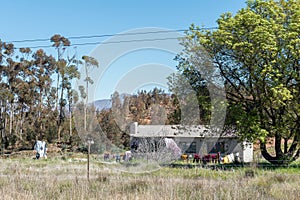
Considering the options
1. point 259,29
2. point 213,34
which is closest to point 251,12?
point 259,29

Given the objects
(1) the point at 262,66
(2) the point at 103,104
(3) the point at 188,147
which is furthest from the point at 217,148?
(1) the point at 262,66

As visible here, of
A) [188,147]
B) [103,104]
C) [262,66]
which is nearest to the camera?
[262,66]

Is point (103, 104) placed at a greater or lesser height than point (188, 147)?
greater

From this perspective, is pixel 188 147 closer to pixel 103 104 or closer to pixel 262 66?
pixel 103 104

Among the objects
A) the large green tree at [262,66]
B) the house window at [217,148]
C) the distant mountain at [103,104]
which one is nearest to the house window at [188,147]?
the house window at [217,148]

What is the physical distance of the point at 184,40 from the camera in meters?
18.7

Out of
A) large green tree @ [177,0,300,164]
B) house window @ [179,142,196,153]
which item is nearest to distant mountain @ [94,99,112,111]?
house window @ [179,142,196,153]

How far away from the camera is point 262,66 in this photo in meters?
15.9

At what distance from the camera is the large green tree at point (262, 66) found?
15.2 m

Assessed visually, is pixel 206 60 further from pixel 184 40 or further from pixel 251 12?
pixel 251 12

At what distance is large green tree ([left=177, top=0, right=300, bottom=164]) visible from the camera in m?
15.2

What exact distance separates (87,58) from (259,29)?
1719 centimetres

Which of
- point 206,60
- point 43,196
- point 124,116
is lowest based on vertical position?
point 43,196

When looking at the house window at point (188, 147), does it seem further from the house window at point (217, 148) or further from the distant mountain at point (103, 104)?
the distant mountain at point (103, 104)
